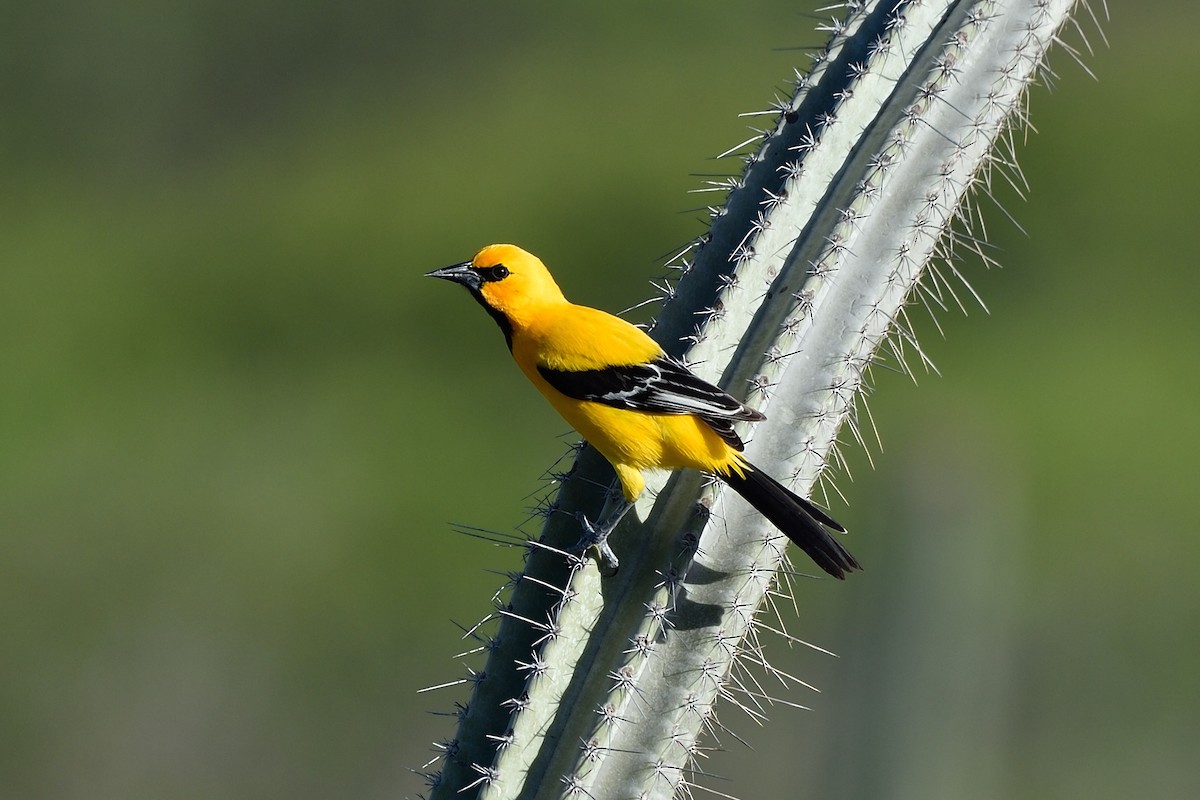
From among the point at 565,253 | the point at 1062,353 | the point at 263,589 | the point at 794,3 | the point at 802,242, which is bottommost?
the point at 263,589

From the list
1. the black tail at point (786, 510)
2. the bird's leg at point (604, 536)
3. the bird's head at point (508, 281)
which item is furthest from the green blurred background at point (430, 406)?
the bird's leg at point (604, 536)

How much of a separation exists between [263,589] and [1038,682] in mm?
5419

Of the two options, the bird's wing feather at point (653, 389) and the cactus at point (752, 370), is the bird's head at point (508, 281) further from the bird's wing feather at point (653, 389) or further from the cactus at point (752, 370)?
the cactus at point (752, 370)

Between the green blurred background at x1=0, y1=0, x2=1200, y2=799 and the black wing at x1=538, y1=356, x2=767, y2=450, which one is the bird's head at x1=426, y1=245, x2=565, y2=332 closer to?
the black wing at x1=538, y1=356, x2=767, y2=450

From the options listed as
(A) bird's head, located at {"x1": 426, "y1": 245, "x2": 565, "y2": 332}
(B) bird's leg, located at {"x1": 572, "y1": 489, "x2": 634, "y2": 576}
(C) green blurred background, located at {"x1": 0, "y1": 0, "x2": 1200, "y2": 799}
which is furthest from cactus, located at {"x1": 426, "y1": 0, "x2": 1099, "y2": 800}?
(C) green blurred background, located at {"x1": 0, "y1": 0, "x2": 1200, "y2": 799}

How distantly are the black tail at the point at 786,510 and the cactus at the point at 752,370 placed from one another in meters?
0.05

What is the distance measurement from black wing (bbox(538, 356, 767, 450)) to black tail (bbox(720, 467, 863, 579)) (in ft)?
0.40

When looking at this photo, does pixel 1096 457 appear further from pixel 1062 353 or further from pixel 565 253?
pixel 565 253

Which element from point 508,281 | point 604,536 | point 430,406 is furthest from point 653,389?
point 430,406

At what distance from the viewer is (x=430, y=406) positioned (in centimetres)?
1121

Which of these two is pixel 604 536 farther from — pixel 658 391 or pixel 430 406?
pixel 430 406

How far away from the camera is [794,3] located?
14.4m

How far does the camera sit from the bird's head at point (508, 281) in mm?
4277

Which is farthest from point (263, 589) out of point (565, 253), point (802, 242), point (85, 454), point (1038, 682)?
point (802, 242)
